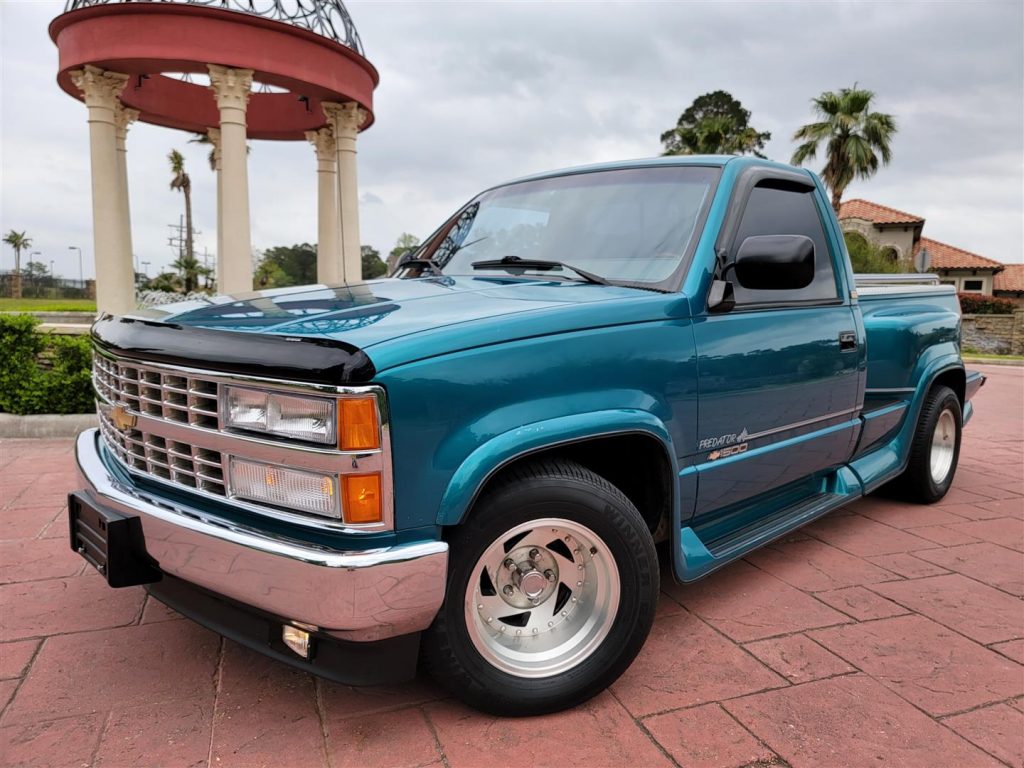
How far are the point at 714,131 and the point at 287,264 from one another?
148 ft

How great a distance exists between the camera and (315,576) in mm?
1847

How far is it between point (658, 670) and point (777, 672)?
42 centimetres

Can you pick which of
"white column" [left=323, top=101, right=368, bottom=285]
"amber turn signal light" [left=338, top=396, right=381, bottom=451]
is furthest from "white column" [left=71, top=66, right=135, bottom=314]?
"amber turn signal light" [left=338, top=396, right=381, bottom=451]

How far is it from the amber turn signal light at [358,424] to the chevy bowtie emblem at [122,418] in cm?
92

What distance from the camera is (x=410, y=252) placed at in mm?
3996

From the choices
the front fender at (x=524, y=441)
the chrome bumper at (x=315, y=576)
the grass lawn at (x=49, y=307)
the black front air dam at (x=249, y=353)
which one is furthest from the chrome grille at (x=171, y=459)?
the grass lawn at (x=49, y=307)

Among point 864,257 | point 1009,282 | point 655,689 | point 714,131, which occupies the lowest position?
point 655,689

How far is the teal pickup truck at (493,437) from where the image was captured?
6.23ft

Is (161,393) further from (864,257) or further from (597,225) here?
(864,257)

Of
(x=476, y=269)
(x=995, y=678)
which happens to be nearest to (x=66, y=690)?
(x=476, y=269)

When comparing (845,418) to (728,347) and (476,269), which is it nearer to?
(728,347)

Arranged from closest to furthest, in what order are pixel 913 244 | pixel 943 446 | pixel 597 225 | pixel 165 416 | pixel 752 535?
pixel 165 416, pixel 752 535, pixel 597 225, pixel 943 446, pixel 913 244

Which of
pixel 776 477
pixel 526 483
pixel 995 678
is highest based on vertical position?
pixel 526 483

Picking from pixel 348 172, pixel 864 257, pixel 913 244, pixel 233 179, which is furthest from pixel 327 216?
pixel 913 244
